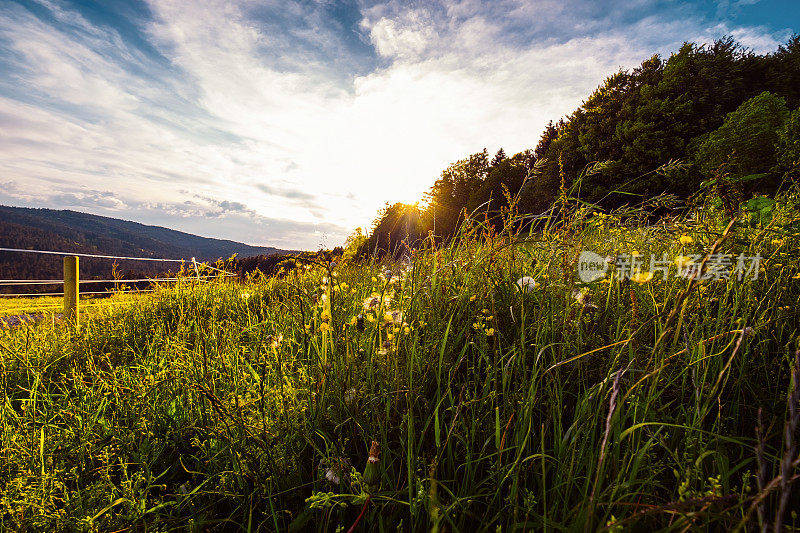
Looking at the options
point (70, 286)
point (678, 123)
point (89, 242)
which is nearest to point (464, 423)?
point (70, 286)

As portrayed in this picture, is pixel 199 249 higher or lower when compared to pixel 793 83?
lower

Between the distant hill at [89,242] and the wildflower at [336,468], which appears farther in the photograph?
the distant hill at [89,242]

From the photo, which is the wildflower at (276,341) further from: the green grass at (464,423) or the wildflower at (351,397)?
the wildflower at (351,397)

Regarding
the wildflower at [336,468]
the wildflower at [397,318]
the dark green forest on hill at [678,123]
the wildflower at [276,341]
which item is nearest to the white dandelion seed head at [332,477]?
the wildflower at [336,468]

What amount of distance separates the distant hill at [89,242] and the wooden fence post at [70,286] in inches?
54.3

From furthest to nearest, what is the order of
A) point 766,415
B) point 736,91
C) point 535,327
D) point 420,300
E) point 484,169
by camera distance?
1. point 484,169
2. point 736,91
3. point 420,300
4. point 535,327
5. point 766,415

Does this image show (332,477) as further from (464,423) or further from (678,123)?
(678,123)

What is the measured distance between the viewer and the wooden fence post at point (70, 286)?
17.2 feet

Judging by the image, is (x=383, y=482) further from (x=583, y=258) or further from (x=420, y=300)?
(x=583, y=258)

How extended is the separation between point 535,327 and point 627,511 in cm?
82

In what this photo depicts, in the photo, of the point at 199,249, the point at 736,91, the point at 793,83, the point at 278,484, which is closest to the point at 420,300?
the point at 278,484

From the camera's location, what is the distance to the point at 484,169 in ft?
114

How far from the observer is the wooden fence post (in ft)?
17.2

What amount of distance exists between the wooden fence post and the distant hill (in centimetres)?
138
